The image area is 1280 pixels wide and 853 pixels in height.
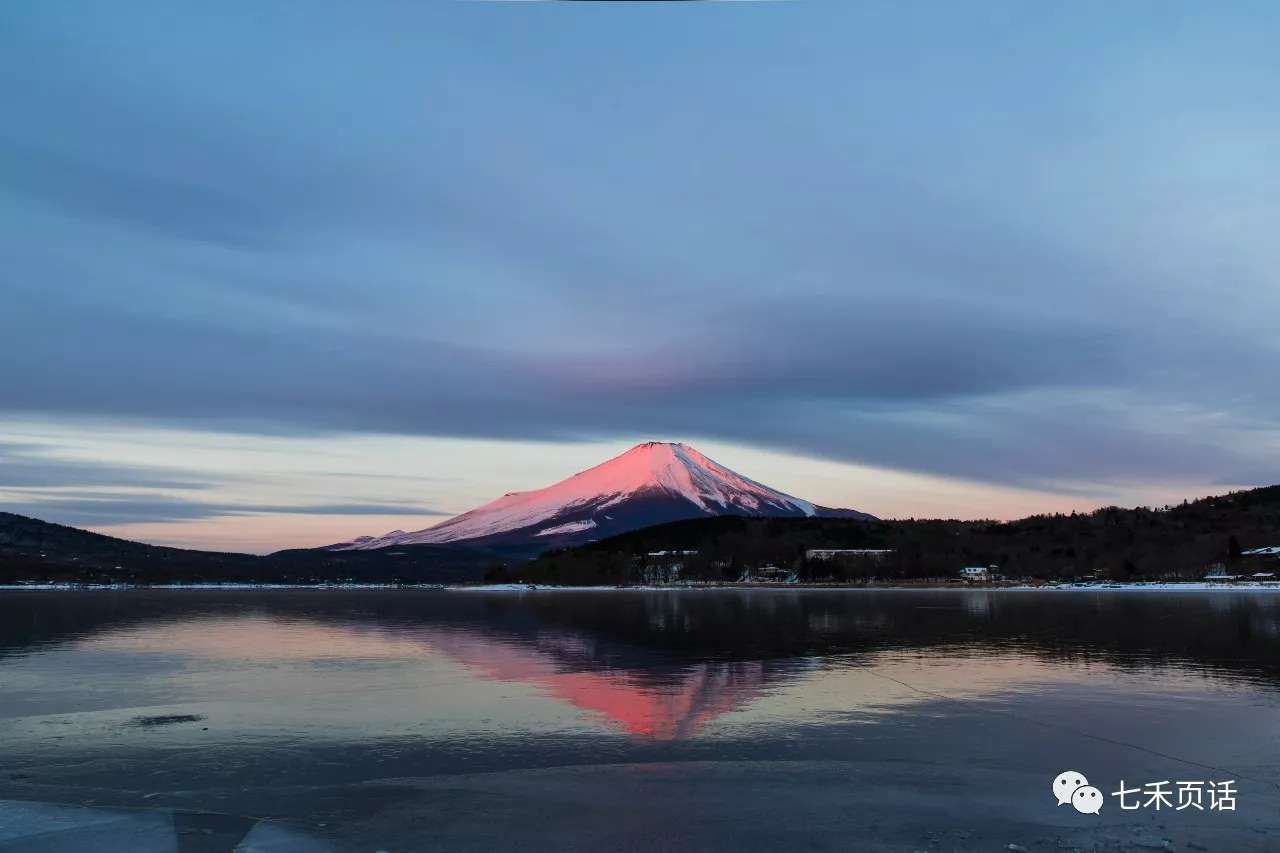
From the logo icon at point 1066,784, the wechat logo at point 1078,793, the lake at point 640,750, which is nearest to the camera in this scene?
the lake at point 640,750

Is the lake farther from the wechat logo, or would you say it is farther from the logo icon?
the logo icon

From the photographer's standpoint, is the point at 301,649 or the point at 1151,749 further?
the point at 301,649

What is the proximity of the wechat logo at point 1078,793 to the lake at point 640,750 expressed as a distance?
0.23 m

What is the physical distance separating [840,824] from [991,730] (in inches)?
450

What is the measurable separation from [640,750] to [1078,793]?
985cm

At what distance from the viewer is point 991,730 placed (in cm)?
2716

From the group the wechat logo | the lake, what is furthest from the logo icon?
the lake

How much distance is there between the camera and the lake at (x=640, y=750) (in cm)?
1728

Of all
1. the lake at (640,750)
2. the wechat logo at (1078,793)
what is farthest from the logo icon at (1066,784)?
the lake at (640,750)

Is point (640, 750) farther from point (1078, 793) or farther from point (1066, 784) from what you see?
point (1078, 793)

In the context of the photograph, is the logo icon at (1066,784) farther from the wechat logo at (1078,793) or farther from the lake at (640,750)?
the lake at (640,750)

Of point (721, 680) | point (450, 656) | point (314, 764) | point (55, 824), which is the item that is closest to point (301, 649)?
point (450, 656)

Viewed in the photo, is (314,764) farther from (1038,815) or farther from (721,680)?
(721,680)

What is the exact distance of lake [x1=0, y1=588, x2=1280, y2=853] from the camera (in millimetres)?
17281
